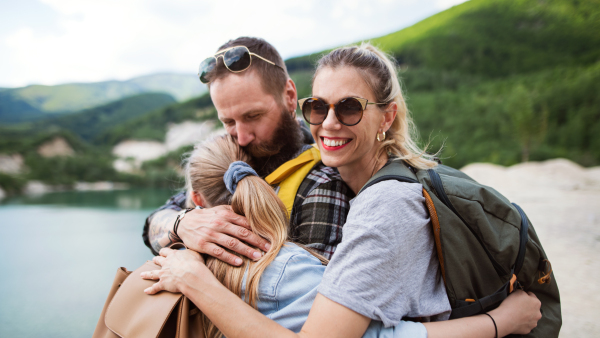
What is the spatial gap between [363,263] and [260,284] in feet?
1.48

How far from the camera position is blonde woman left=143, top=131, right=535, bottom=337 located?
4.03 feet

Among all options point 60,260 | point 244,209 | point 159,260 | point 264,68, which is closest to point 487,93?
point 60,260

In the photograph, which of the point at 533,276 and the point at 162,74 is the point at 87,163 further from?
the point at 162,74

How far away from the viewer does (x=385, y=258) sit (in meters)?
1.15

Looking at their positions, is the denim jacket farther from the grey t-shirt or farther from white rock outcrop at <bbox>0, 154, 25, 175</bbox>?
white rock outcrop at <bbox>0, 154, 25, 175</bbox>

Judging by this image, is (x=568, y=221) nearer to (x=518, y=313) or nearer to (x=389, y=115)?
(x=518, y=313)

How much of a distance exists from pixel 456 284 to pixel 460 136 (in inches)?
2004

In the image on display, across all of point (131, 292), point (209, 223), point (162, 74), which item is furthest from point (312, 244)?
point (162, 74)

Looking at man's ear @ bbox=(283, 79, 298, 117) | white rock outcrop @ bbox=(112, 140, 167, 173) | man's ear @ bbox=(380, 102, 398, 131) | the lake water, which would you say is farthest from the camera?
white rock outcrop @ bbox=(112, 140, 167, 173)

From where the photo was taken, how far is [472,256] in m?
1.32

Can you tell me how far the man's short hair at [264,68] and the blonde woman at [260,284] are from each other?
824 mm

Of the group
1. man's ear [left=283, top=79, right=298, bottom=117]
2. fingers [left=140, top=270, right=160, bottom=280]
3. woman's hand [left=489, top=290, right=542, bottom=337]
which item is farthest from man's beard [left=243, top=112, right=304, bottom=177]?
woman's hand [left=489, top=290, right=542, bottom=337]

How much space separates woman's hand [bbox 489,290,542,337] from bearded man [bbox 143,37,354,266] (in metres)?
0.78

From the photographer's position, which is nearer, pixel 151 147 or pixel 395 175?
pixel 395 175
